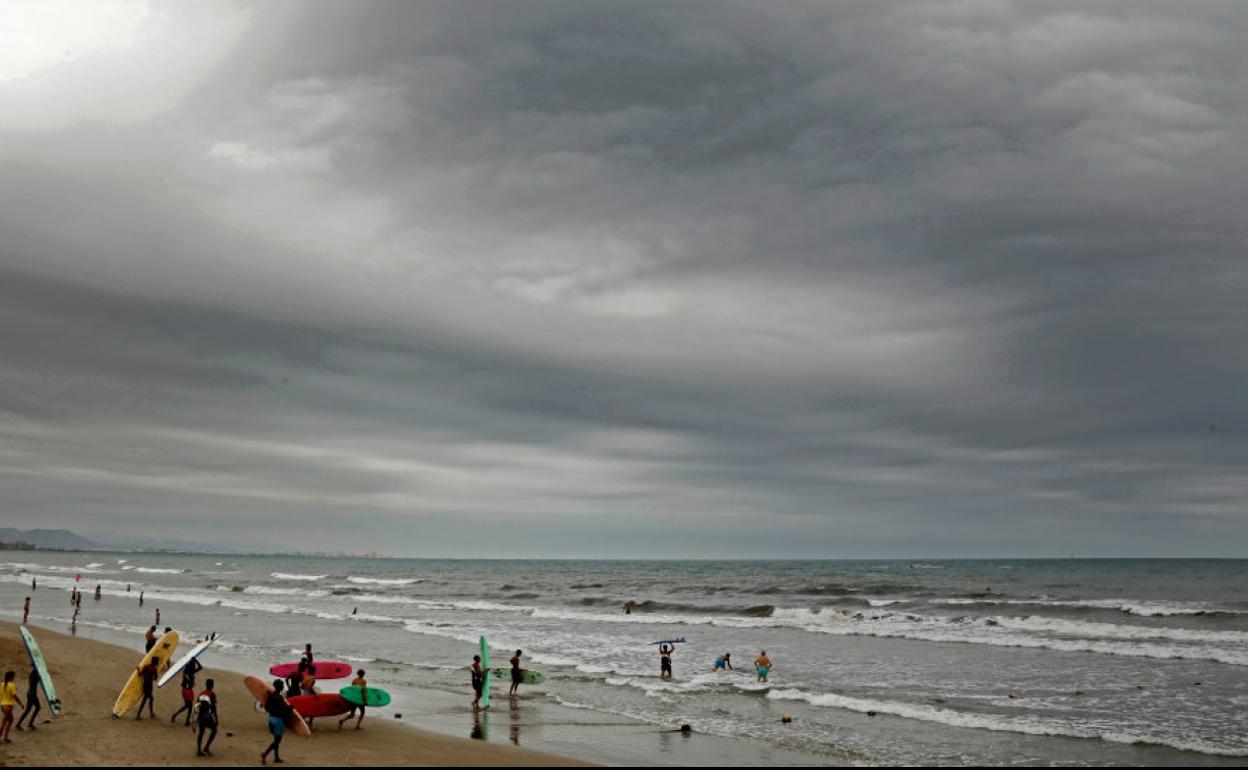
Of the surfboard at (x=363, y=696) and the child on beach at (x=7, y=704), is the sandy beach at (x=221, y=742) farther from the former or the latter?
the surfboard at (x=363, y=696)

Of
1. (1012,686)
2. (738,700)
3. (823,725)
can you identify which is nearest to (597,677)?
(738,700)

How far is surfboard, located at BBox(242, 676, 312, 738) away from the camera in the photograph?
59.1 ft

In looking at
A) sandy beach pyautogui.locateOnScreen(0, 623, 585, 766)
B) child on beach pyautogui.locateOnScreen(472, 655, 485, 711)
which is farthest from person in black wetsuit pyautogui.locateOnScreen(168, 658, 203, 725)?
child on beach pyautogui.locateOnScreen(472, 655, 485, 711)

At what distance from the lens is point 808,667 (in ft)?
105

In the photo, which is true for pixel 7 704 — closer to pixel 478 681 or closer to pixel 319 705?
pixel 319 705

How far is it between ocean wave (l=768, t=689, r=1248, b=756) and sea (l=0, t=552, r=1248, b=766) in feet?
0.28

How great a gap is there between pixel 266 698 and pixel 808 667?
20.7 meters

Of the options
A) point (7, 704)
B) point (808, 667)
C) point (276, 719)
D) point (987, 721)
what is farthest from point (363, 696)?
point (808, 667)

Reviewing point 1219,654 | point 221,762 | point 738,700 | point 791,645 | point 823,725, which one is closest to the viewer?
point 221,762

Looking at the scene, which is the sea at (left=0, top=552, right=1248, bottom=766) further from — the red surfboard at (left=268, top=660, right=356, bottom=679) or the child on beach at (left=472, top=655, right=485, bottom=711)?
the red surfboard at (left=268, top=660, right=356, bottom=679)

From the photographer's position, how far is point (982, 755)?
18.4m

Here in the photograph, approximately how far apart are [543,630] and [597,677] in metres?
17.6

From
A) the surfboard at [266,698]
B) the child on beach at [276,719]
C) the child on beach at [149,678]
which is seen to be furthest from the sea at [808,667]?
the child on beach at [276,719]

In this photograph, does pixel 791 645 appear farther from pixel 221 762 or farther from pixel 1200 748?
pixel 221 762
